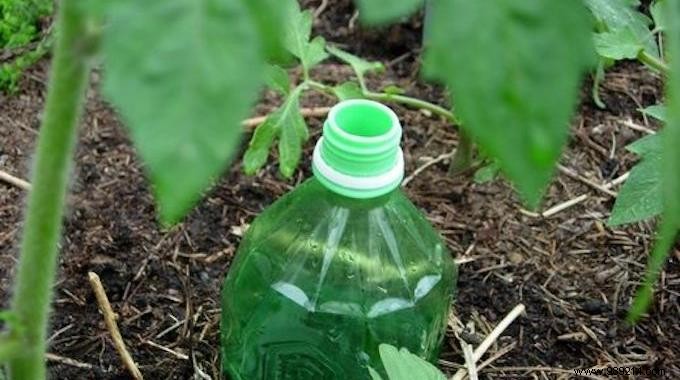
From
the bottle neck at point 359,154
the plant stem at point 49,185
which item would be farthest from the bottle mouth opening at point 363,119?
the plant stem at point 49,185

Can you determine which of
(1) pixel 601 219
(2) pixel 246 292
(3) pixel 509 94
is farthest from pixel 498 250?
(3) pixel 509 94

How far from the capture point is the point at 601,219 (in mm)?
1794

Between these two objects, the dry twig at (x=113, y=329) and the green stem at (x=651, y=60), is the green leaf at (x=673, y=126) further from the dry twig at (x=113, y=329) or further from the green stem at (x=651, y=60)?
the dry twig at (x=113, y=329)

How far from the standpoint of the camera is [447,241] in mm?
1733

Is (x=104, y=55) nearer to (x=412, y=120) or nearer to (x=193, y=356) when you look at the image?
(x=193, y=356)

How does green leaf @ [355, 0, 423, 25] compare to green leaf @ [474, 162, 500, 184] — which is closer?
green leaf @ [355, 0, 423, 25]

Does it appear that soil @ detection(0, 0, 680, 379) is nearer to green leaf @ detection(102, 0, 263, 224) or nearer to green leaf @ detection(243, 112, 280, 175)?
green leaf @ detection(243, 112, 280, 175)

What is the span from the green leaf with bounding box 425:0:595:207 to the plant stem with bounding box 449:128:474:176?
1.21 metres

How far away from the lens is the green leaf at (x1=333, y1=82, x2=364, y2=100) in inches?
61.4

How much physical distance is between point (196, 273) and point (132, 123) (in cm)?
118

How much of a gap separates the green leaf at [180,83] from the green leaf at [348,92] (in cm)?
105

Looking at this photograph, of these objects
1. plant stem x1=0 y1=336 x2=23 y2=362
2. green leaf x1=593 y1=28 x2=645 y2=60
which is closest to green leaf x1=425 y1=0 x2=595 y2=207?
plant stem x1=0 y1=336 x2=23 y2=362

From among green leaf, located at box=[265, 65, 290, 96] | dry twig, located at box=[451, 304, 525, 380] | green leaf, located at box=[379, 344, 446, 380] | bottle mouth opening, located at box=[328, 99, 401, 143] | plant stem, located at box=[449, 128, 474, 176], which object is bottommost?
dry twig, located at box=[451, 304, 525, 380]

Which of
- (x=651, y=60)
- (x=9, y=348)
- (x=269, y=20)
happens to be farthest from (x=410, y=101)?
(x=269, y=20)
